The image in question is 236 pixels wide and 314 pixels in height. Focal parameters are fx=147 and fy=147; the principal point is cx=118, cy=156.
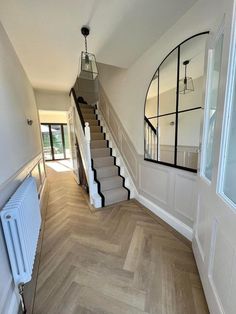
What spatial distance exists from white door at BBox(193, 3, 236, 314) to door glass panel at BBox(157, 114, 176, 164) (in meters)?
0.95

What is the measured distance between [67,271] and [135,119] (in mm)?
2481

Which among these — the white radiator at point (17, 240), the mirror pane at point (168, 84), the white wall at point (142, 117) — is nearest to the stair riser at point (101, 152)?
the white wall at point (142, 117)

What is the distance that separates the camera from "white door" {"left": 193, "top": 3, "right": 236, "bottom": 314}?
866 mm

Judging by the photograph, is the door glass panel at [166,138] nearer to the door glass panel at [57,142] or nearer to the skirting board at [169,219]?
the skirting board at [169,219]

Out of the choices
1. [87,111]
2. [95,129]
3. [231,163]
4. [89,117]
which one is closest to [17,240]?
[231,163]

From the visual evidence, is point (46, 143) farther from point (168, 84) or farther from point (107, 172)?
point (168, 84)

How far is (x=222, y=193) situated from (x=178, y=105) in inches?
55.5

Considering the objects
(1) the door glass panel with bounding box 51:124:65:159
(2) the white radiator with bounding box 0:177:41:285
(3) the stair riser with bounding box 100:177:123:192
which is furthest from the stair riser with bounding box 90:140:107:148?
(1) the door glass panel with bounding box 51:124:65:159

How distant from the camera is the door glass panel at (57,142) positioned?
8.71 metres

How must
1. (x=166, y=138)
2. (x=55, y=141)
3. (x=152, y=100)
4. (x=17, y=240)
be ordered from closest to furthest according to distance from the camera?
(x=17, y=240) < (x=166, y=138) < (x=152, y=100) < (x=55, y=141)

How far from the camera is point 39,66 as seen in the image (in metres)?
2.88

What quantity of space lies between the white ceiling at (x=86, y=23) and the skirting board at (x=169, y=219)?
101 inches

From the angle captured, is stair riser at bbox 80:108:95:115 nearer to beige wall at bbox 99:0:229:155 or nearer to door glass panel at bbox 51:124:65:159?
beige wall at bbox 99:0:229:155

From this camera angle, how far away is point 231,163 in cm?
97
